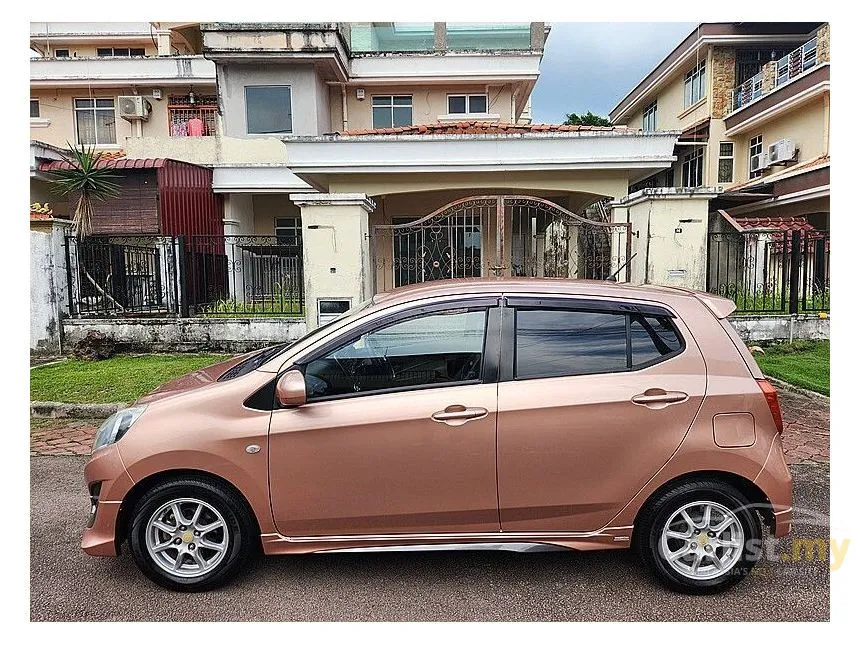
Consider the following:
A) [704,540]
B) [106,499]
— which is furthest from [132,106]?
[704,540]

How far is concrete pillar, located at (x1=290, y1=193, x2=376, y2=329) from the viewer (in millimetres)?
8508

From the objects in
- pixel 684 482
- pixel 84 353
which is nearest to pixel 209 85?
pixel 84 353

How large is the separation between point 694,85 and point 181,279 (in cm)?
1960

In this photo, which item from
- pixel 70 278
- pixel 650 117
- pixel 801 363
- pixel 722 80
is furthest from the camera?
pixel 650 117

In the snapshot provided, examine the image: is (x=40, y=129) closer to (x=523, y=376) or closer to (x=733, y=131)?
(x=523, y=376)

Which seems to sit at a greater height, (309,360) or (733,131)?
(733,131)

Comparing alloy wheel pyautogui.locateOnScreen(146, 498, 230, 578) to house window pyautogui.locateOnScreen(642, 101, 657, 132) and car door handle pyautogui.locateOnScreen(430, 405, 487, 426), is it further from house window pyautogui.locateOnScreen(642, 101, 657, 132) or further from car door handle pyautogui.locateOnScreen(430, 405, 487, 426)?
house window pyautogui.locateOnScreen(642, 101, 657, 132)

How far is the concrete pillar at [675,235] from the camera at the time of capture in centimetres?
845

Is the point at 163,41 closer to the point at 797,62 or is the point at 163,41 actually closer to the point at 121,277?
the point at 121,277

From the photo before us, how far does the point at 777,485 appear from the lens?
10.5 ft

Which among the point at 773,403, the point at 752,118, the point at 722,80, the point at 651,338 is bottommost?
the point at 773,403

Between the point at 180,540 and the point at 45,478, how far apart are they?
2573 mm

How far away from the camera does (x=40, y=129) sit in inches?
747

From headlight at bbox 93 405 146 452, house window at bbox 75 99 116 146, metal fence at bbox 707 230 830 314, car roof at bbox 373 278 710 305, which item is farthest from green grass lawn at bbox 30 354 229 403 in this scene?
house window at bbox 75 99 116 146
